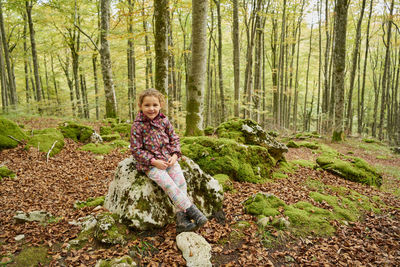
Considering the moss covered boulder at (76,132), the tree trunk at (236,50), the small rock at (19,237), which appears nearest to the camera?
the small rock at (19,237)

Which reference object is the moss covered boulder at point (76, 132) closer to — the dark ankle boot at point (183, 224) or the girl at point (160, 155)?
the girl at point (160, 155)

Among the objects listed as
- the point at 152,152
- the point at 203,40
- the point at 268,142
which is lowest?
the point at 268,142

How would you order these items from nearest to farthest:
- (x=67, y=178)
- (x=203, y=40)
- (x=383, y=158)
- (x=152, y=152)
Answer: (x=152, y=152), (x=67, y=178), (x=203, y=40), (x=383, y=158)

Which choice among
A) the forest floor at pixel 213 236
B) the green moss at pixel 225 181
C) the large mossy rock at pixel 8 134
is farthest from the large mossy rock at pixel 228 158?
the large mossy rock at pixel 8 134

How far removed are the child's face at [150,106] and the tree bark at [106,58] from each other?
9.55 metres

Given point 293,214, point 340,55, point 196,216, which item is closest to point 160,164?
point 196,216

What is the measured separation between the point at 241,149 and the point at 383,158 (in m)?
10.4

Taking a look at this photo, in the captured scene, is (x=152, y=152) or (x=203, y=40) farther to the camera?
(x=203, y=40)

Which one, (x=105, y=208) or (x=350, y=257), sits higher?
(x=105, y=208)

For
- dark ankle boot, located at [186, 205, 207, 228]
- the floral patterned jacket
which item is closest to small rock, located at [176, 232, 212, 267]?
dark ankle boot, located at [186, 205, 207, 228]

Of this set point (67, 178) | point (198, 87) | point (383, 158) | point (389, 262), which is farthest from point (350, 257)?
point (383, 158)

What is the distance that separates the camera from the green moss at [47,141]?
21.1ft

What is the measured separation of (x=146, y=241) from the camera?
2830 mm

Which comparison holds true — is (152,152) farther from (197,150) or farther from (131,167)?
(197,150)
